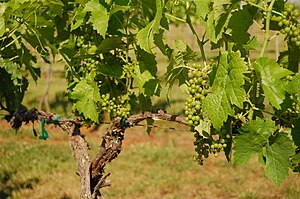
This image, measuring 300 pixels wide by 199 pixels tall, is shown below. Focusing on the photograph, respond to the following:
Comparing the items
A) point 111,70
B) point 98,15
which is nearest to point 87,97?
point 111,70

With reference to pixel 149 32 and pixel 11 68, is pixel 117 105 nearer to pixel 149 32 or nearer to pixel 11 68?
pixel 149 32

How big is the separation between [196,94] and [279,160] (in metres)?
0.49

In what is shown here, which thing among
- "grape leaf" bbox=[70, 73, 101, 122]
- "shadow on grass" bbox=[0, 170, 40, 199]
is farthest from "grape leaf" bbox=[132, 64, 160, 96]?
"shadow on grass" bbox=[0, 170, 40, 199]

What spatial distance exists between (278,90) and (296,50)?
1.39ft

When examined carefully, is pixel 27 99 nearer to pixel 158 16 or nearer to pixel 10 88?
pixel 10 88

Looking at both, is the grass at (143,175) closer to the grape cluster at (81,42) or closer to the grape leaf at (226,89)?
the grape cluster at (81,42)

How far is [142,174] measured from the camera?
7621 mm

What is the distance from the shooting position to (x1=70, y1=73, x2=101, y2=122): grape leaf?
120 inches

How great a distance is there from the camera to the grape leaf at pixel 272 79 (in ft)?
6.71

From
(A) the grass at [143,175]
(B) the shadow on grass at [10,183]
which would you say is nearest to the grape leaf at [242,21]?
(A) the grass at [143,175]

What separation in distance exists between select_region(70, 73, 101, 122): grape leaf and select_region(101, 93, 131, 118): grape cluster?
0.09 m

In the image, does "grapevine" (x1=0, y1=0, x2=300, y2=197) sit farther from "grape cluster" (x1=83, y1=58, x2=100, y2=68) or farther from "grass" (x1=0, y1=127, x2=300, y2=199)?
"grass" (x1=0, y1=127, x2=300, y2=199)

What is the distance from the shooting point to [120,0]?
2.69 metres

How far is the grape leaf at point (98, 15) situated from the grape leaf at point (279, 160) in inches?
42.4
